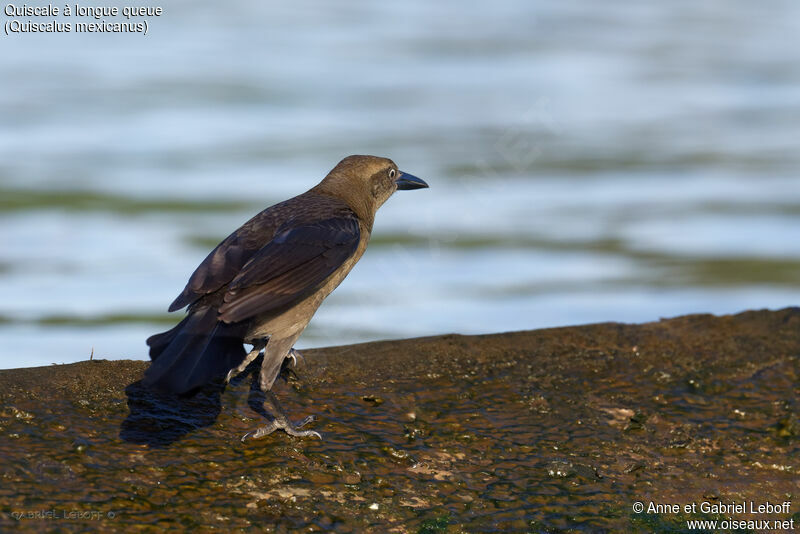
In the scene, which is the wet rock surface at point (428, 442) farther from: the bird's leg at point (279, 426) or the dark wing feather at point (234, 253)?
the dark wing feather at point (234, 253)

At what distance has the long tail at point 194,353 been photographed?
4.50 meters

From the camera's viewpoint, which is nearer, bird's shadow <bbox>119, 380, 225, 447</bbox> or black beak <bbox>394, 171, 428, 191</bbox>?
bird's shadow <bbox>119, 380, 225, 447</bbox>

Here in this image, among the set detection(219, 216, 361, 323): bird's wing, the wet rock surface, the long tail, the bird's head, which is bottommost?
the wet rock surface

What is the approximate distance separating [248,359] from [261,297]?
0.44 metres

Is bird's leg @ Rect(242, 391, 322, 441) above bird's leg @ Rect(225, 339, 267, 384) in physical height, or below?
below

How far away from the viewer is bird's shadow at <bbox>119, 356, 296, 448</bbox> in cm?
445

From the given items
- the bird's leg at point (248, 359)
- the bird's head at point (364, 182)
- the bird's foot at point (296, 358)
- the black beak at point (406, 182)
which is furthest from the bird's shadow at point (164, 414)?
the black beak at point (406, 182)

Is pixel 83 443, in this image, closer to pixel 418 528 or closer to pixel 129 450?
pixel 129 450

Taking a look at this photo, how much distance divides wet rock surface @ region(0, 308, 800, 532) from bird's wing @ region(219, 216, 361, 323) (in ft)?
1.31

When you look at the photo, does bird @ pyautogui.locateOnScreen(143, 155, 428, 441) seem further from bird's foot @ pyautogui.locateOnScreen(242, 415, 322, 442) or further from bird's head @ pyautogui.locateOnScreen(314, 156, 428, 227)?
bird's head @ pyautogui.locateOnScreen(314, 156, 428, 227)

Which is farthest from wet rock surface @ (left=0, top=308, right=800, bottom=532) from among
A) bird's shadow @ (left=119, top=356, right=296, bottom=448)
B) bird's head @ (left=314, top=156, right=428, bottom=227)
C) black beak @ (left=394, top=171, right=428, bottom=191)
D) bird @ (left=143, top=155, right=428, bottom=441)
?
black beak @ (left=394, top=171, right=428, bottom=191)

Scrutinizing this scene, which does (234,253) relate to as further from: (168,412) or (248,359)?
(168,412)

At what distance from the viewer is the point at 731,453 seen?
16.2 feet

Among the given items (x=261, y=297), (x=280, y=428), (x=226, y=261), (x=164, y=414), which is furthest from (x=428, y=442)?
(x=226, y=261)
